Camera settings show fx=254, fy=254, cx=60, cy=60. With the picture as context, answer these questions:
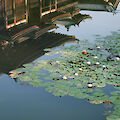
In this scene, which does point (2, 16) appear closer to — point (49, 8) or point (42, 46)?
point (42, 46)

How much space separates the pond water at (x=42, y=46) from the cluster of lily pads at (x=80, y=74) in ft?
0.26

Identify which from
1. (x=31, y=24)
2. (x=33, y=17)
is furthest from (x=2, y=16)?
(x=31, y=24)

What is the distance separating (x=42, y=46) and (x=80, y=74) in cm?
286

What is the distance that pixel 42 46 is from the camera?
9594mm

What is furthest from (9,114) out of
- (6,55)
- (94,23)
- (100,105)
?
(94,23)

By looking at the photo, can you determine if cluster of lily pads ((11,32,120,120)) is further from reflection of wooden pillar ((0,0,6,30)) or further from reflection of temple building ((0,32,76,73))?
reflection of wooden pillar ((0,0,6,30))

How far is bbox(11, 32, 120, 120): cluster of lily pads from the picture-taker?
6262 millimetres

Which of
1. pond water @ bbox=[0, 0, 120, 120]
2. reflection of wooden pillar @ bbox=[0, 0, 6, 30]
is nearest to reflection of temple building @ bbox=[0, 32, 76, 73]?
pond water @ bbox=[0, 0, 120, 120]

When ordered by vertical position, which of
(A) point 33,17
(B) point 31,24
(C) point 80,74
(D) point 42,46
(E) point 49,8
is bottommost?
(C) point 80,74

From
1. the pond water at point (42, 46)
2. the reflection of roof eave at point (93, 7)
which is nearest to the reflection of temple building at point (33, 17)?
the pond water at point (42, 46)

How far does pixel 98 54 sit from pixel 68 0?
10.5m

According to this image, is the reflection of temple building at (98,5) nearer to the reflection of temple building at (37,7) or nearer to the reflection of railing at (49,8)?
the reflection of temple building at (37,7)

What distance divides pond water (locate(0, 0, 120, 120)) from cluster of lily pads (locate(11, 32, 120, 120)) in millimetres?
78

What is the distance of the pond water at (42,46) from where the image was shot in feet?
18.8
